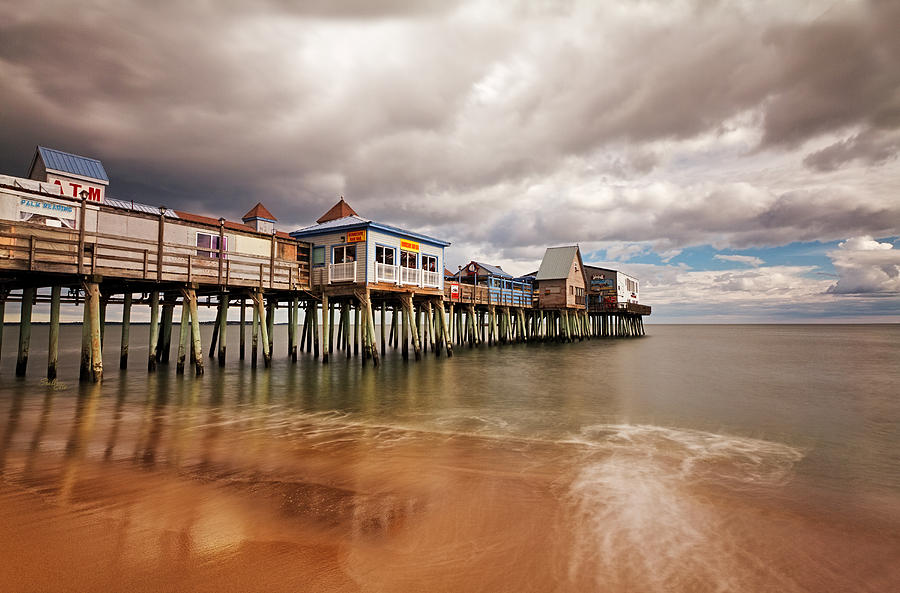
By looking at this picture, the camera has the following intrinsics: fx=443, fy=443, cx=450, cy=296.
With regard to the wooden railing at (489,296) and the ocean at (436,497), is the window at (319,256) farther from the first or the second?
the wooden railing at (489,296)

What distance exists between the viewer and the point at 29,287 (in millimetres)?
16484

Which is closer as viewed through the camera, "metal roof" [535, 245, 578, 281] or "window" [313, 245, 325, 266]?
"window" [313, 245, 325, 266]

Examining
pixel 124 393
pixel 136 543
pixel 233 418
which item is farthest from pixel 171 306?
pixel 136 543

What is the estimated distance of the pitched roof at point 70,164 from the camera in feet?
61.6

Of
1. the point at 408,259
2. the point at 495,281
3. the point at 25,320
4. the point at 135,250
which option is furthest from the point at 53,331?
the point at 495,281

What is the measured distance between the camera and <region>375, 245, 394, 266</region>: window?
75.5 ft

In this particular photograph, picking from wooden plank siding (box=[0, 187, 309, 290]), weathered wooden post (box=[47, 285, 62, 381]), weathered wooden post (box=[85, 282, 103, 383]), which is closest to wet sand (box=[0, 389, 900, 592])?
weathered wooden post (box=[85, 282, 103, 383])

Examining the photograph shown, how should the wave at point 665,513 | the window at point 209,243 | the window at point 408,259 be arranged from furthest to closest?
the window at point 408,259, the window at point 209,243, the wave at point 665,513

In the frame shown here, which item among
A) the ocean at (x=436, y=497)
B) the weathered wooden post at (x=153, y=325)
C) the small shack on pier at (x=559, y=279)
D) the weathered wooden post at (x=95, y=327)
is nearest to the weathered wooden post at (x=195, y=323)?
the weathered wooden post at (x=153, y=325)

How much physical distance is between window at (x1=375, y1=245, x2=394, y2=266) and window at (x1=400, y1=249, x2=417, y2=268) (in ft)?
3.11

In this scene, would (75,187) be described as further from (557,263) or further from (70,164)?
(557,263)

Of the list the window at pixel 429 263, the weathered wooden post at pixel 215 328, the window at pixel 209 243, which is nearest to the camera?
the window at pixel 209 243

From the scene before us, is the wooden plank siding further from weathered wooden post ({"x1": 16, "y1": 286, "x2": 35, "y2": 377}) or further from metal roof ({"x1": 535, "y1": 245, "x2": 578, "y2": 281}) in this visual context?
metal roof ({"x1": 535, "y1": 245, "x2": 578, "y2": 281})

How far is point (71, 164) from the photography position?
19.4 metres
